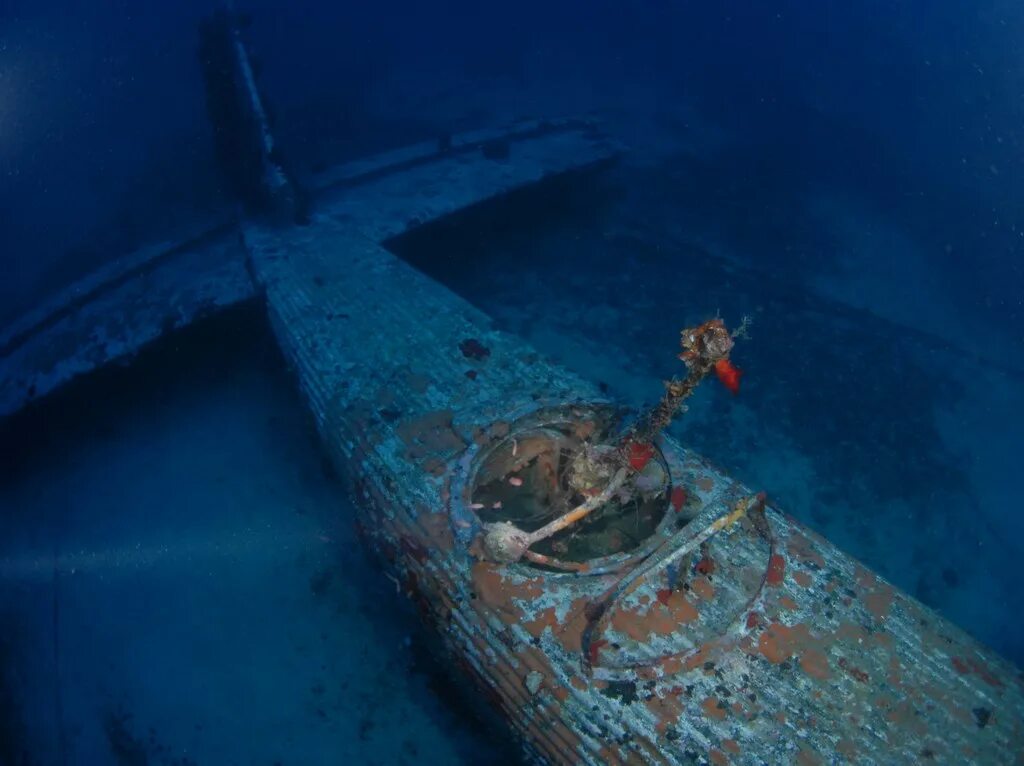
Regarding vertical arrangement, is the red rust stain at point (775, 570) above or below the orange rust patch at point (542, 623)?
above

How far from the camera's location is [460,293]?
26.8 feet

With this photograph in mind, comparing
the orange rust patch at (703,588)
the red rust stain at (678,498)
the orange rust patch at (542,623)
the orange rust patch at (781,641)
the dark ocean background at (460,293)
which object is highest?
the red rust stain at (678,498)

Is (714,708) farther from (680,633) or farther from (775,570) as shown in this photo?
(775,570)

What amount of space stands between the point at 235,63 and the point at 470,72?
14243 mm

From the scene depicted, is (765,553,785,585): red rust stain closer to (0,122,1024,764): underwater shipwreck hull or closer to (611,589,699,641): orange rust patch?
(0,122,1024,764): underwater shipwreck hull

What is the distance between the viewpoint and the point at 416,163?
26.8ft

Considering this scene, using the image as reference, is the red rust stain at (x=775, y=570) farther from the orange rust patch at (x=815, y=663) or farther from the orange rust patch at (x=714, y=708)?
the orange rust patch at (x=714, y=708)

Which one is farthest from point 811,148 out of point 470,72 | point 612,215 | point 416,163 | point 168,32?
point 168,32

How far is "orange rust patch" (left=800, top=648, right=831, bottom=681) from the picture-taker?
8.84 feet

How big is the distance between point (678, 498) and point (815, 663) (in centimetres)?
105

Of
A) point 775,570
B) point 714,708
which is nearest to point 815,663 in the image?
point 775,570

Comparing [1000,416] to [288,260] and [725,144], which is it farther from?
[725,144]

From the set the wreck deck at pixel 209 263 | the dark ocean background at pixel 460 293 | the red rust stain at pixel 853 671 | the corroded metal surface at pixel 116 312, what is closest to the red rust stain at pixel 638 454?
the red rust stain at pixel 853 671

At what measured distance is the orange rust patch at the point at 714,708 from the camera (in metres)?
2.57
